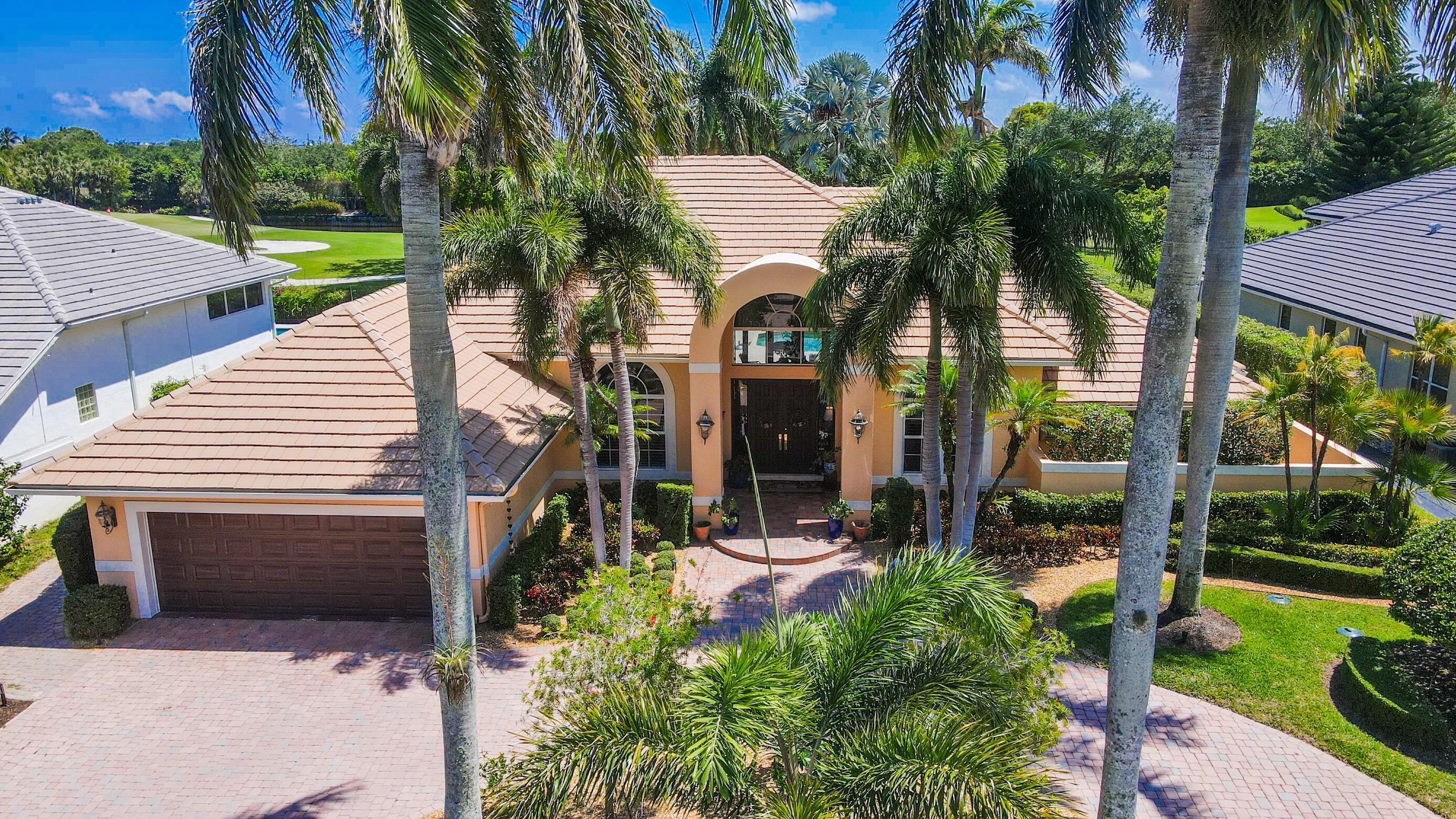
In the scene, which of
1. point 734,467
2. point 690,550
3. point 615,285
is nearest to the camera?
point 615,285

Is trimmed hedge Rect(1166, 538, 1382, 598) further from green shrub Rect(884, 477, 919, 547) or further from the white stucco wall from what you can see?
the white stucco wall

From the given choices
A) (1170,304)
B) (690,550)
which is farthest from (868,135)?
(1170,304)

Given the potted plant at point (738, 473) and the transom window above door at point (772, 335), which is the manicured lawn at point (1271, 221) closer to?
the transom window above door at point (772, 335)

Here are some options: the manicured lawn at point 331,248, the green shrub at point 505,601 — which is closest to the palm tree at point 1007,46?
the green shrub at point 505,601

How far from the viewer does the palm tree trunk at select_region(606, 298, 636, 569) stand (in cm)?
1397

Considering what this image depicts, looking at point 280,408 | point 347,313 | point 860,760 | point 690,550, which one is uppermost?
point 347,313

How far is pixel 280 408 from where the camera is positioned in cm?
1505

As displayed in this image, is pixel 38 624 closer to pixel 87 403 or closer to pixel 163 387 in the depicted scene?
pixel 87 403

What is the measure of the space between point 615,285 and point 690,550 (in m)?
6.14

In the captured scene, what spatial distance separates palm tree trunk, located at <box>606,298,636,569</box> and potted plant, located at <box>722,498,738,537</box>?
309cm

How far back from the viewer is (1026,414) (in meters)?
15.4

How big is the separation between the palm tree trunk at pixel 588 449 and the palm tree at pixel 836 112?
23.6 meters

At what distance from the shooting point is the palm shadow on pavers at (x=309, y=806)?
10.1 metres

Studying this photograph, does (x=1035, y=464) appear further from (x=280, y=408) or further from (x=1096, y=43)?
(x=280, y=408)
